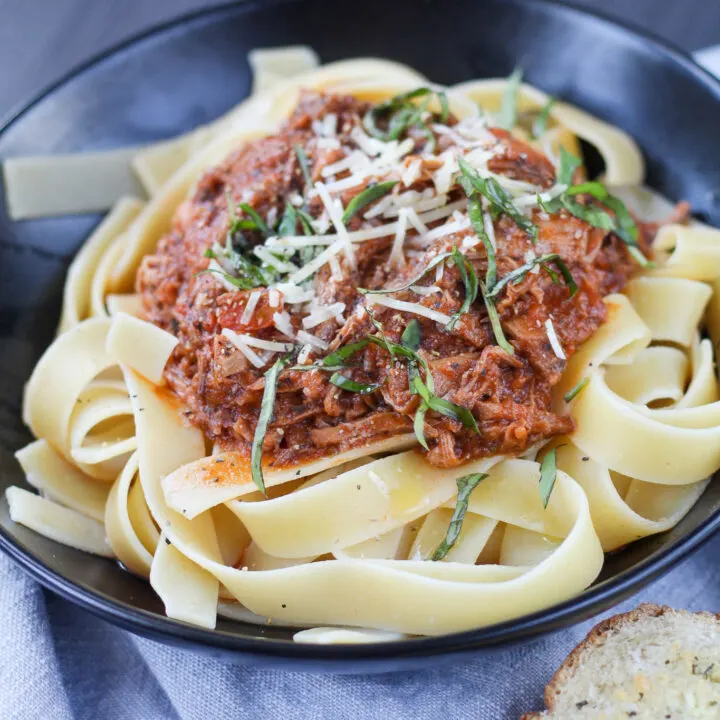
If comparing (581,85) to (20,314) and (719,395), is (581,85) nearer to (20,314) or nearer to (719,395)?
(719,395)

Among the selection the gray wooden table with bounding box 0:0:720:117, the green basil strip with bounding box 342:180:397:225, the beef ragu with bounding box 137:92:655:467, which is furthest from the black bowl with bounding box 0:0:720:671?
the green basil strip with bounding box 342:180:397:225

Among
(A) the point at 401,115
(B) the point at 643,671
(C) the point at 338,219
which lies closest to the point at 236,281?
(C) the point at 338,219

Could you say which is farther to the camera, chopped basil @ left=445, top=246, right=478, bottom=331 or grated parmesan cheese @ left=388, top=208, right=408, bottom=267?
grated parmesan cheese @ left=388, top=208, right=408, bottom=267

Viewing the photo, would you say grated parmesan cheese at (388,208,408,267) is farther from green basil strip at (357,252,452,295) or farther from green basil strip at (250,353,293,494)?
green basil strip at (250,353,293,494)

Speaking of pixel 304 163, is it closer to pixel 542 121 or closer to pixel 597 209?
pixel 597 209

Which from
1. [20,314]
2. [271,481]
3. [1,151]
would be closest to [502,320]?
[271,481]

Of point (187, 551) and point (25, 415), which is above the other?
point (187, 551)

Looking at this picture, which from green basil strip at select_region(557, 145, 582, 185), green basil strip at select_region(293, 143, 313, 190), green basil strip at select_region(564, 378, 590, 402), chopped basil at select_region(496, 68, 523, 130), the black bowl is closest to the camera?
green basil strip at select_region(564, 378, 590, 402)
